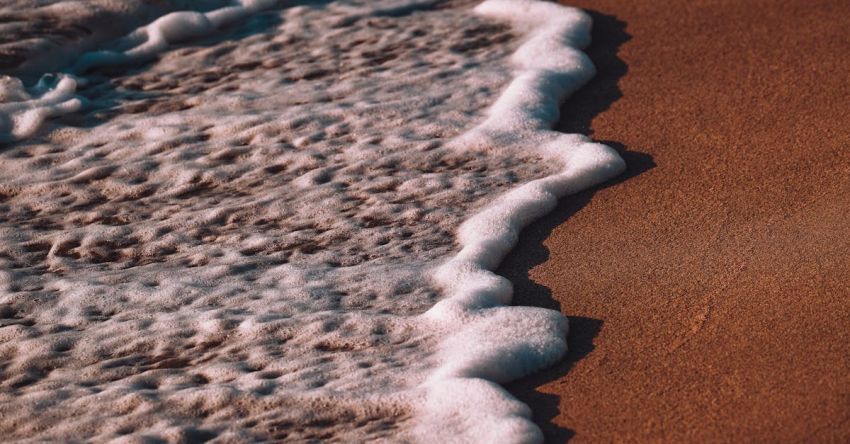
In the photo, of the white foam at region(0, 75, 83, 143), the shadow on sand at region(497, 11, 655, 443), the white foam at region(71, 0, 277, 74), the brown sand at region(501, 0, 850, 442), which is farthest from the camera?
the white foam at region(71, 0, 277, 74)

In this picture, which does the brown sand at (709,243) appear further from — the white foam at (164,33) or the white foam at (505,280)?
the white foam at (164,33)

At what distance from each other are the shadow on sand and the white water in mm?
44

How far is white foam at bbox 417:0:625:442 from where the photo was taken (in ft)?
8.07

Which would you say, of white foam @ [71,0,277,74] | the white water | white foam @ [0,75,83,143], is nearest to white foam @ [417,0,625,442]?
the white water

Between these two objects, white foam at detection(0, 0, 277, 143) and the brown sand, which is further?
white foam at detection(0, 0, 277, 143)

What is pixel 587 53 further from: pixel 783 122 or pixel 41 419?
pixel 41 419

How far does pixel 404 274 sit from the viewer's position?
10.2ft

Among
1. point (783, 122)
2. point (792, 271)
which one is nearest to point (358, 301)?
point (792, 271)

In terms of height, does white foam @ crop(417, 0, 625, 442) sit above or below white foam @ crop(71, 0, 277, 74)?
below

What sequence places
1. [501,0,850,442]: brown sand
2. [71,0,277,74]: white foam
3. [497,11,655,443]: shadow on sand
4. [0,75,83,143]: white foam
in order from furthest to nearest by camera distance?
[71,0,277,74]: white foam, [0,75,83,143]: white foam, [497,11,655,443]: shadow on sand, [501,0,850,442]: brown sand

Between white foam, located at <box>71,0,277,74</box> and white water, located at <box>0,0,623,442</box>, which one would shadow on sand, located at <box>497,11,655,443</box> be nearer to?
white water, located at <box>0,0,623,442</box>

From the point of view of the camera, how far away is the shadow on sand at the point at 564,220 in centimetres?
254

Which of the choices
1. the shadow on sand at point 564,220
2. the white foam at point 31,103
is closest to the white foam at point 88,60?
the white foam at point 31,103

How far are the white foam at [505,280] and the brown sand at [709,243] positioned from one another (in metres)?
0.06
